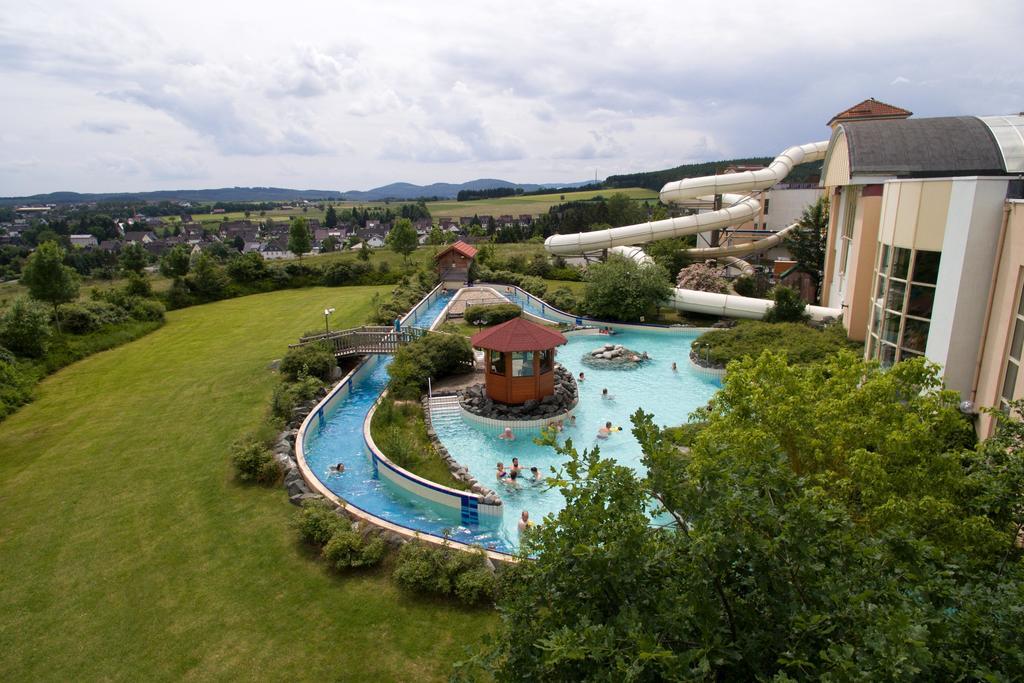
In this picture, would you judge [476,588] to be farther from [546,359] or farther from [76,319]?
[76,319]

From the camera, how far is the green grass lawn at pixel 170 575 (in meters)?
9.94

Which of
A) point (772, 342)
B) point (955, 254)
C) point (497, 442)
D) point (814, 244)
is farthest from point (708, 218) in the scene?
point (955, 254)

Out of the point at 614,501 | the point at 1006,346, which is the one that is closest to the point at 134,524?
the point at 614,501

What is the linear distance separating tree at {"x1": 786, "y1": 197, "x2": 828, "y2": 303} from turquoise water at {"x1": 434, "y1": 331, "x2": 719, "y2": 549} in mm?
11100

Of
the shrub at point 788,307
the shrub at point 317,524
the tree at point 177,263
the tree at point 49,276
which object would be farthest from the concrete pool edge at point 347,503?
the tree at point 177,263

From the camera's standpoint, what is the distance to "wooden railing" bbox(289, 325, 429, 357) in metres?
26.3

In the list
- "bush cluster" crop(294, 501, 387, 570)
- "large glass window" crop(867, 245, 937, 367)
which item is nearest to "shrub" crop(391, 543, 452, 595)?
"bush cluster" crop(294, 501, 387, 570)

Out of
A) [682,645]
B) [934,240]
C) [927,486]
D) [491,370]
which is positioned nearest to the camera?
[682,645]

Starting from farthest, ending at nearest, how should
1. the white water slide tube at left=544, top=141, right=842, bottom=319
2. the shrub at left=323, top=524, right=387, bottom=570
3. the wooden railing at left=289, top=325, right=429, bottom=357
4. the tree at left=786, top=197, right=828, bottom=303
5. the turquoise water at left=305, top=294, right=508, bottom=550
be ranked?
1. the white water slide tube at left=544, top=141, right=842, bottom=319
2. the tree at left=786, top=197, right=828, bottom=303
3. the wooden railing at left=289, top=325, right=429, bottom=357
4. the turquoise water at left=305, top=294, right=508, bottom=550
5. the shrub at left=323, top=524, right=387, bottom=570

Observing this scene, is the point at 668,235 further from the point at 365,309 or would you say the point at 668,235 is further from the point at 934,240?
the point at 934,240

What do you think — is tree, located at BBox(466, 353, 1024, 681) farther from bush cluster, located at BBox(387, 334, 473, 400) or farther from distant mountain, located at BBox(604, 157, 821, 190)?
distant mountain, located at BBox(604, 157, 821, 190)

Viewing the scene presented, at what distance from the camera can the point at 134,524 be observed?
14.1 m

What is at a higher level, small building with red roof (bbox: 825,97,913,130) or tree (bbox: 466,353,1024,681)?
small building with red roof (bbox: 825,97,913,130)

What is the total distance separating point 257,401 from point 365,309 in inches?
731
